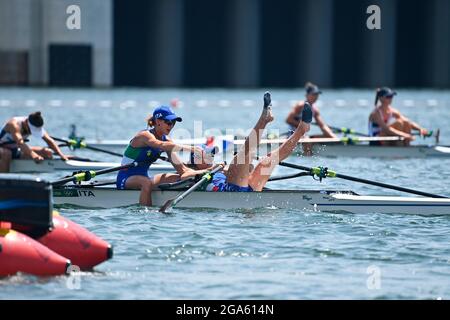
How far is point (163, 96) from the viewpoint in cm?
5625

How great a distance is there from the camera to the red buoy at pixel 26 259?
36.4 ft

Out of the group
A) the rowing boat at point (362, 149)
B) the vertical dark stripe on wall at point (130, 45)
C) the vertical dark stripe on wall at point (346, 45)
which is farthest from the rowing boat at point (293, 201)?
the vertical dark stripe on wall at point (346, 45)

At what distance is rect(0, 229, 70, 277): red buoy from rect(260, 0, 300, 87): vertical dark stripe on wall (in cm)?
6294

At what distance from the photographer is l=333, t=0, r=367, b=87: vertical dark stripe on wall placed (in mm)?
75000

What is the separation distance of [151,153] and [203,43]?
60.0m

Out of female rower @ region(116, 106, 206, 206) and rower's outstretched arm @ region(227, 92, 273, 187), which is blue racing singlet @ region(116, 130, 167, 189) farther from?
rower's outstretched arm @ region(227, 92, 273, 187)

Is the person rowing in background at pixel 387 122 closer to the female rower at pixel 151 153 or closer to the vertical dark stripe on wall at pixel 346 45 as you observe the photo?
the female rower at pixel 151 153

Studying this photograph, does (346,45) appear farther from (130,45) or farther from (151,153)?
(151,153)

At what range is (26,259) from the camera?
11.1 metres

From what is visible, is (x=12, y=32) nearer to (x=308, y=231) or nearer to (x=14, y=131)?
(x=14, y=131)

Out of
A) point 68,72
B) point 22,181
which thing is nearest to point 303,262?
point 22,181

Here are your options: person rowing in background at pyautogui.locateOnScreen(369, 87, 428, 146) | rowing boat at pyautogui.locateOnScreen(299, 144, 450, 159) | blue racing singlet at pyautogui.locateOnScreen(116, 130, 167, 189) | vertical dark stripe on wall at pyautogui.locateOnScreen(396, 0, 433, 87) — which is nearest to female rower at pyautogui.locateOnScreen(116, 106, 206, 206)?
blue racing singlet at pyautogui.locateOnScreen(116, 130, 167, 189)

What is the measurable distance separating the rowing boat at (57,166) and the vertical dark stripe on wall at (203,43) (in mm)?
52672

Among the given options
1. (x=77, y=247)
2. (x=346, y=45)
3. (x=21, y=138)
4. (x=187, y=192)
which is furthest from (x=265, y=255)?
(x=346, y=45)
